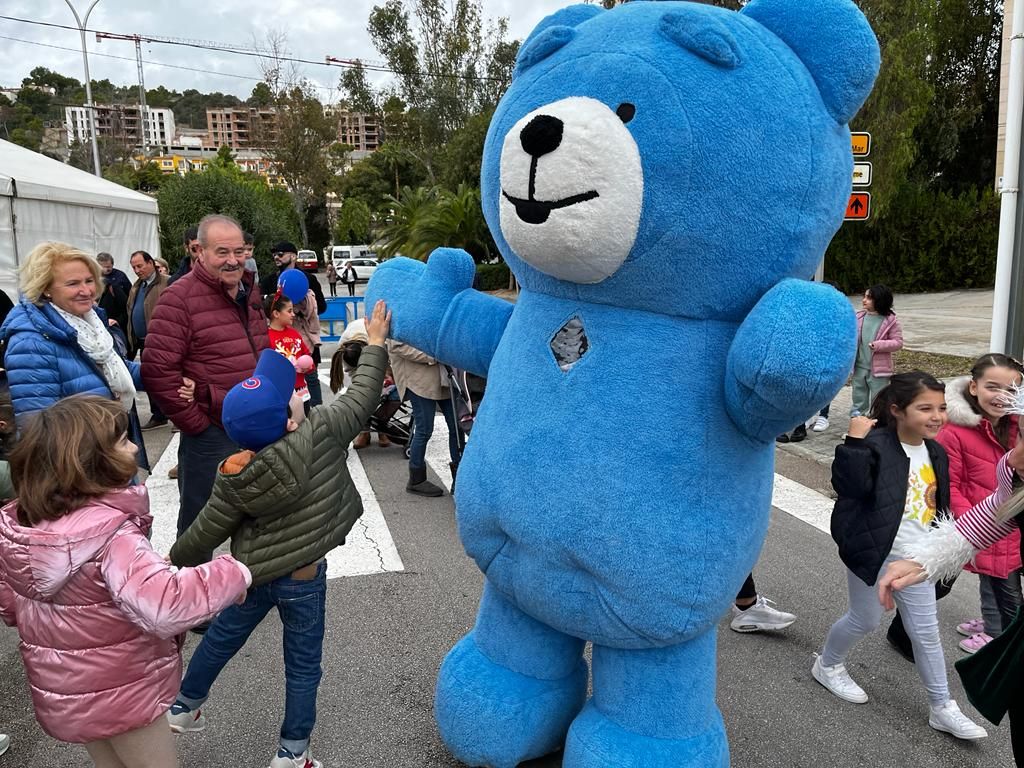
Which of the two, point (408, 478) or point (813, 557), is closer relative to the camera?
point (813, 557)

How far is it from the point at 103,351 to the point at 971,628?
4.28 meters

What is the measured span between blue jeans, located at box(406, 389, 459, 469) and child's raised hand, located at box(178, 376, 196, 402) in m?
2.18

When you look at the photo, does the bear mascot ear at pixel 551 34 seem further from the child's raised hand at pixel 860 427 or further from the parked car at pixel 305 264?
the parked car at pixel 305 264

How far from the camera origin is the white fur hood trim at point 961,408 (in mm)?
3406

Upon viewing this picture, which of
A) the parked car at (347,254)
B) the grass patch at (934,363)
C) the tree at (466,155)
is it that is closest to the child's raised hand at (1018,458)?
the grass patch at (934,363)

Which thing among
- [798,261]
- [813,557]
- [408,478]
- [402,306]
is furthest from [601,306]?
[408,478]

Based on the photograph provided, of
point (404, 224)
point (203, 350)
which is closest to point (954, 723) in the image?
point (203, 350)

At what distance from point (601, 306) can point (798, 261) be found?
21.8 inches

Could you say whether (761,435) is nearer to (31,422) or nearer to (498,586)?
(498,586)

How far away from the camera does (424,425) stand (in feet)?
19.2

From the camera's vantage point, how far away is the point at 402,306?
112 inches

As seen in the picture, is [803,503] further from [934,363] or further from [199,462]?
[934,363]

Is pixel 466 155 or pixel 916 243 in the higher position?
pixel 466 155

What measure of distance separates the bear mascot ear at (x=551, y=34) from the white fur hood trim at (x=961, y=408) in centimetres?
233
